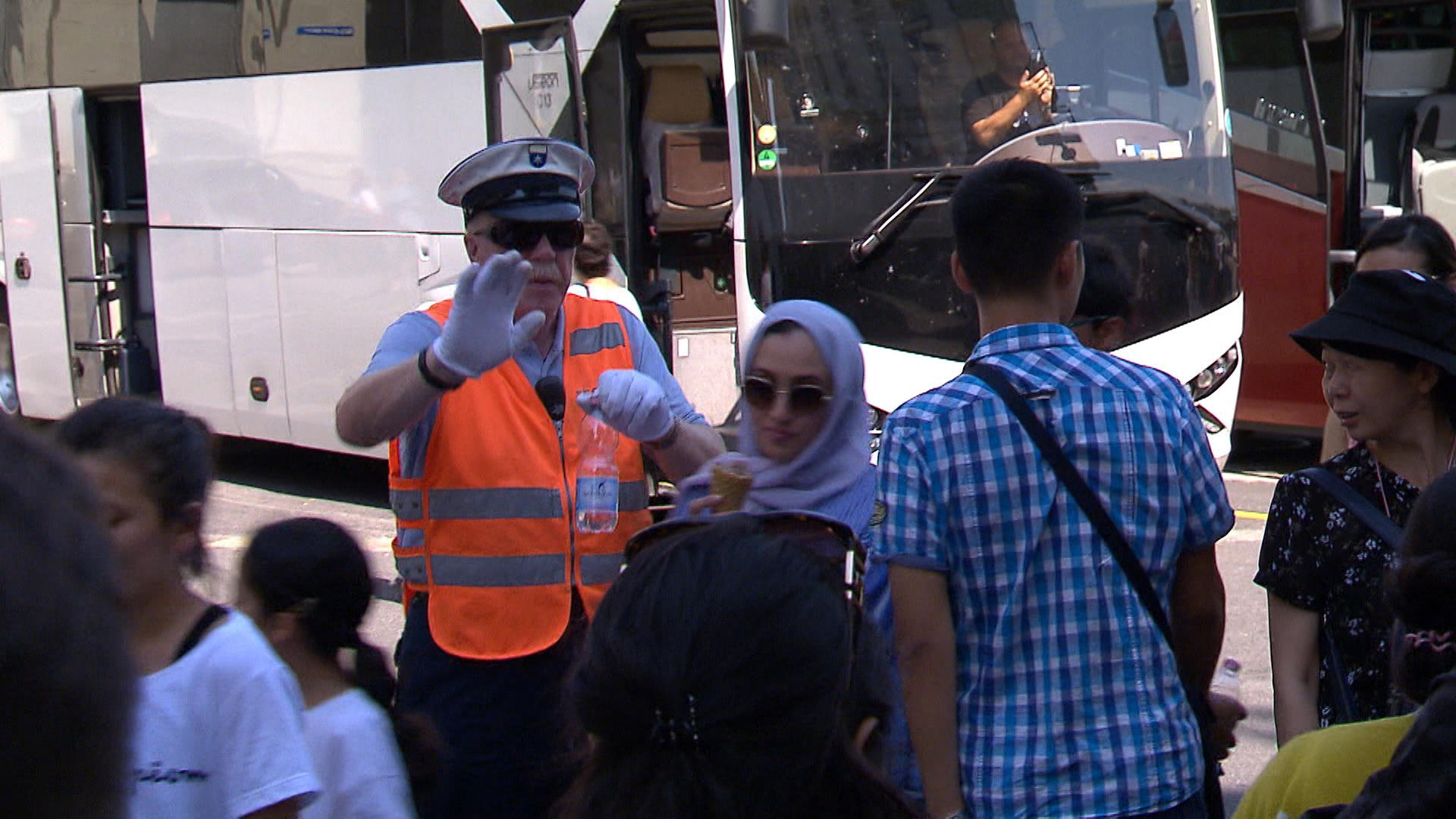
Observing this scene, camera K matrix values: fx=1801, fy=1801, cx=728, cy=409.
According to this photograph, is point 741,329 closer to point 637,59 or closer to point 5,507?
point 637,59

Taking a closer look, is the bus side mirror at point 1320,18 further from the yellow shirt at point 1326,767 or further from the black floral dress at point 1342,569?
the yellow shirt at point 1326,767

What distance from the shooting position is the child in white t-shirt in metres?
2.76

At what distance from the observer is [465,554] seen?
10.0 feet

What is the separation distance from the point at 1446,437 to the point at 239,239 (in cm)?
883

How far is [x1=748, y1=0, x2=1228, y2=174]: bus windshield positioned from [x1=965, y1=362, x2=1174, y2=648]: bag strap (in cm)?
586

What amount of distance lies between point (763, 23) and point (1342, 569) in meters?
5.24

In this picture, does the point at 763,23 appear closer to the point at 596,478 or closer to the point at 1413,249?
the point at 1413,249

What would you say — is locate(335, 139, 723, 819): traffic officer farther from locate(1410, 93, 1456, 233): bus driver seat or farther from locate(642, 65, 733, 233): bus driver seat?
locate(1410, 93, 1456, 233): bus driver seat

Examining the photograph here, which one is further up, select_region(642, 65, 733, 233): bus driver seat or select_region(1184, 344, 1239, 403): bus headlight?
select_region(642, 65, 733, 233): bus driver seat

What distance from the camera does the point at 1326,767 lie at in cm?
205

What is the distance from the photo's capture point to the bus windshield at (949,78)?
27.2ft

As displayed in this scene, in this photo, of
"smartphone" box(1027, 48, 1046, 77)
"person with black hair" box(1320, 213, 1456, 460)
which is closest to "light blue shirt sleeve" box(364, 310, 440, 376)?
"person with black hair" box(1320, 213, 1456, 460)

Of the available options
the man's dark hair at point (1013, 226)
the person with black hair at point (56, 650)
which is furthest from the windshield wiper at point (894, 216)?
the person with black hair at point (56, 650)

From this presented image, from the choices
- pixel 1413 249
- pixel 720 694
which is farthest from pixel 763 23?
pixel 720 694
